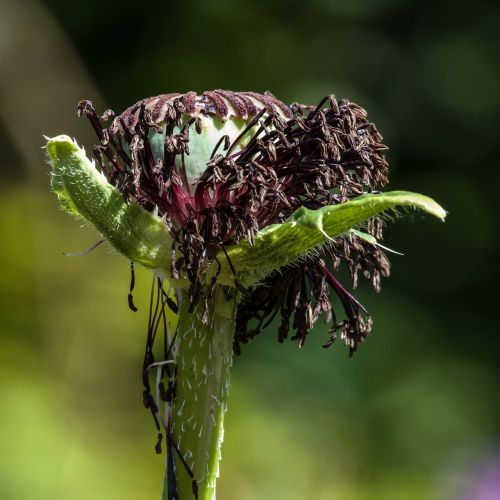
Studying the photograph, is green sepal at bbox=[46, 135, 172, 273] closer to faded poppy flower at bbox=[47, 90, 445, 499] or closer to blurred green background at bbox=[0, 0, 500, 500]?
faded poppy flower at bbox=[47, 90, 445, 499]

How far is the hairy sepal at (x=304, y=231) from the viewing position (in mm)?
1468

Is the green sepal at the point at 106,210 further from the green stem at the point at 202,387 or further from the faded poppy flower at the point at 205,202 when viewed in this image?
the green stem at the point at 202,387

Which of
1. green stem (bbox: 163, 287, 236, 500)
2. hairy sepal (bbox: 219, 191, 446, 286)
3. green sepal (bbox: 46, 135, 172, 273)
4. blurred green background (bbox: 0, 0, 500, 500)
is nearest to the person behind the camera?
hairy sepal (bbox: 219, 191, 446, 286)

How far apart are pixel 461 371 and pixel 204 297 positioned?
154 inches

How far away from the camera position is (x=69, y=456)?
13.0 ft

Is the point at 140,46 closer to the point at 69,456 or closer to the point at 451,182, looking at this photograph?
the point at 451,182

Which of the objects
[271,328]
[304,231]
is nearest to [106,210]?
[304,231]

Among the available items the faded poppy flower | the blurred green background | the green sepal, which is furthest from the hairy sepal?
the blurred green background

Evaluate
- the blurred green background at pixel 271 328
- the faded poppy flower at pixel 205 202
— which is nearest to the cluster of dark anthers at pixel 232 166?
the faded poppy flower at pixel 205 202

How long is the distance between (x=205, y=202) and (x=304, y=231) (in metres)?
0.24

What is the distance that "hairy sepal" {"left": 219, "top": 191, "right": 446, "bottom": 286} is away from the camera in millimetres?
1468

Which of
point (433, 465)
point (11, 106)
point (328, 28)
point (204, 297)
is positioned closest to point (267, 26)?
point (328, 28)

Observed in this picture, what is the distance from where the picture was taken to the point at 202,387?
179cm

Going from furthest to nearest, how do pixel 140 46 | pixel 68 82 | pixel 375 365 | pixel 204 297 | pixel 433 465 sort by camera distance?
pixel 140 46, pixel 68 82, pixel 375 365, pixel 433 465, pixel 204 297
